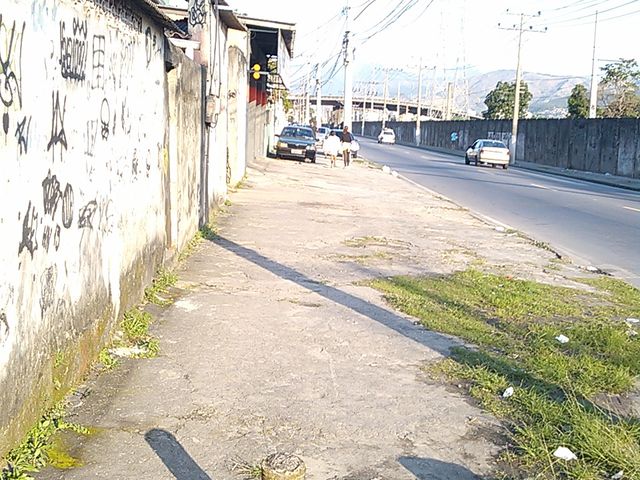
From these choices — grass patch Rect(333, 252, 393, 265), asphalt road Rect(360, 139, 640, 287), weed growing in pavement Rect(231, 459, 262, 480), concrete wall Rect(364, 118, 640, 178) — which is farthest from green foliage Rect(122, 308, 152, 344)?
concrete wall Rect(364, 118, 640, 178)

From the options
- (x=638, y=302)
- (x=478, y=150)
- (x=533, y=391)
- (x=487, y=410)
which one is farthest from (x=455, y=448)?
(x=478, y=150)

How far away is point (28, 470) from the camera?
4.02 meters

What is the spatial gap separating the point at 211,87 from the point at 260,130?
2039cm

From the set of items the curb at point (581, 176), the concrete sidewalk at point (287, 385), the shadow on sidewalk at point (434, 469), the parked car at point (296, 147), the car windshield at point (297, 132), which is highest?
the car windshield at point (297, 132)

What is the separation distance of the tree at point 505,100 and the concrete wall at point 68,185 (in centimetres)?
6940

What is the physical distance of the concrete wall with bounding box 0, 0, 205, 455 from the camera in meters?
3.98

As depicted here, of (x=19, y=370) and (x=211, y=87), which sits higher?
(x=211, y=87)

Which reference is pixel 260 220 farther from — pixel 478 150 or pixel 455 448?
pixel 478 150

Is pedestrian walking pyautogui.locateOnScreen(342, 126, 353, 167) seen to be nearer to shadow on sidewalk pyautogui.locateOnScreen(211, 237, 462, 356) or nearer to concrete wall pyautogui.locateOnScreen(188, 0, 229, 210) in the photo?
concrete wall pyautogui.locateOnScreen(188, 0, 229, 210)

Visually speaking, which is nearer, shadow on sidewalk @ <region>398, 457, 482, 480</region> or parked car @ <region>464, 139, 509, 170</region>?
shadow on sidewalk @ <region>398, 457, 482, 480</region>

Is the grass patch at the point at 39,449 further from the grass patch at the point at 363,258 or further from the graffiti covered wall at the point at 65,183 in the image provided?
the grass patch at the point at 363,258

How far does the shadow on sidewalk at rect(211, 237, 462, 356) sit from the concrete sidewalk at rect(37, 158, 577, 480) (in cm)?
2

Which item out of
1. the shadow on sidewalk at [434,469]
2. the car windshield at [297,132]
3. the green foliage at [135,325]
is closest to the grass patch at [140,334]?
the green foliage at [135,325]

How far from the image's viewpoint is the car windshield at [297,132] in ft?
118
